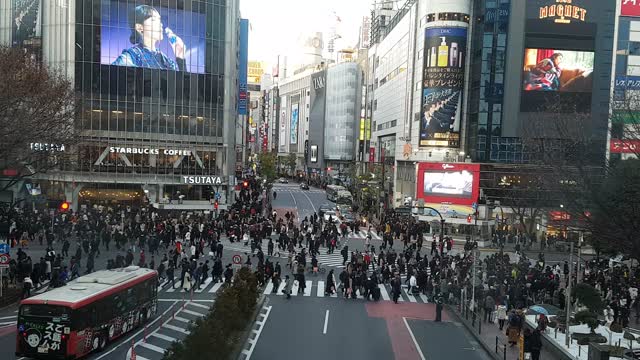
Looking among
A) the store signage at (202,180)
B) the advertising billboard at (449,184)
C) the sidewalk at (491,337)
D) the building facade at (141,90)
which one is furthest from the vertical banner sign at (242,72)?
the sidewalk at (491,337)

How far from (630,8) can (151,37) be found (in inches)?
1725

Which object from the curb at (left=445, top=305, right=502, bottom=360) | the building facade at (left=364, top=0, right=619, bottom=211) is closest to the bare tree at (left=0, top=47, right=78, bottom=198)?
the curb at (left=445, top=305, right=502, bottom=360)

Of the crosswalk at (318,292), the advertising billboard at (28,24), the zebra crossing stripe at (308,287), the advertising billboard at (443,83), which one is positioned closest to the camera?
the crosswalk at (318,292)

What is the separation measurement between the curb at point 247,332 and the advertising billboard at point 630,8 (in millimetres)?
48338

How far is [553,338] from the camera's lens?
21.0 meters

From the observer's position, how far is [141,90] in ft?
188

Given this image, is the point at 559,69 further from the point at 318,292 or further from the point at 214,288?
the point at 214,288

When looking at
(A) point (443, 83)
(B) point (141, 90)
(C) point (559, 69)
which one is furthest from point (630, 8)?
(B) point (141, 90)

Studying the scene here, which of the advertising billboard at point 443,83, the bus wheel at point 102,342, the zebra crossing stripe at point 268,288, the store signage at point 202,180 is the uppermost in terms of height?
the advertising billboard at point 443,83

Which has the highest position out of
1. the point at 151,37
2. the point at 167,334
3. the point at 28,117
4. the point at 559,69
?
the point at 151,37

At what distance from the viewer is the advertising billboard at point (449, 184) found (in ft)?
190

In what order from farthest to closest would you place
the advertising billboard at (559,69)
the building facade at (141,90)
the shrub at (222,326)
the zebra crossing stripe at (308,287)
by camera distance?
the advertising billboard at (559,69), the building facade at (141,90), the zebra crossing stripe at (308,287), the shrub at (222,326)

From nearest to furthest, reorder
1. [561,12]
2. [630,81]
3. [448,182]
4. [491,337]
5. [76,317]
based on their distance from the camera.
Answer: [76,317], [491,337], [630,81], [561,12], [448,182]

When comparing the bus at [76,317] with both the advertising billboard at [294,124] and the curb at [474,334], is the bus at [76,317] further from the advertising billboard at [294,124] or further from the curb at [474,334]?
the advertising billboard at [294,124]
